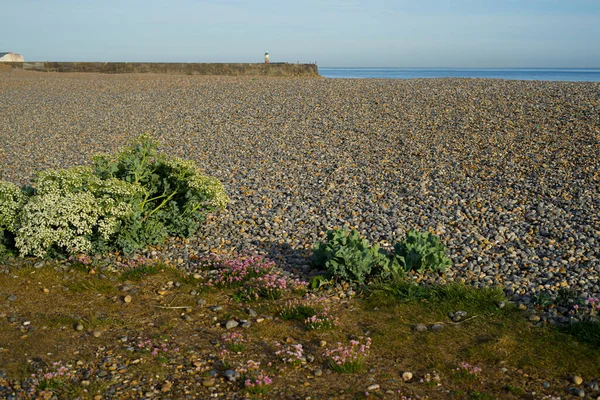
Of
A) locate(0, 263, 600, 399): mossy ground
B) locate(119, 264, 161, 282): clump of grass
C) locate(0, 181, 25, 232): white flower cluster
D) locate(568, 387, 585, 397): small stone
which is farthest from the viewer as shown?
locate(0, 181, 25, 232): white flower cluster

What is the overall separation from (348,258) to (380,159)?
561cm

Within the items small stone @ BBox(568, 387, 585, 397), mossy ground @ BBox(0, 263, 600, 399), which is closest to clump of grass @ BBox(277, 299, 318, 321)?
mossy ground @ BBox(0, 263, 600, 399)

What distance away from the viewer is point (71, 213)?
20.2 ft

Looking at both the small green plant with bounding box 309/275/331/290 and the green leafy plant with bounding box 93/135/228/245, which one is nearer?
the small green plant with bounding box 309/275/331/290

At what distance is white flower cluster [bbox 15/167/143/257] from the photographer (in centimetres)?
617

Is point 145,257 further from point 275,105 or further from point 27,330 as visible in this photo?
point 275,105

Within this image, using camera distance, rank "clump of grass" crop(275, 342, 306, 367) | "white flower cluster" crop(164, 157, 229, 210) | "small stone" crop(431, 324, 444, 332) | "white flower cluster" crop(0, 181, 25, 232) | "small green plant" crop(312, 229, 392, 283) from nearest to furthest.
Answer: "clump of grass" crop(275, 342, 306, 367)
"small stone" crop(431, 324, 444, 332)
"small green plant" crop(312, 229, 392, 283)
"white flower cluster" crop(0, 181, 25, 232)
"white flower cluster" crop(164, 157, 229, 210)

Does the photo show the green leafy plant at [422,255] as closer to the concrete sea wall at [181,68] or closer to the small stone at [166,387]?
the small stone at [166,387]

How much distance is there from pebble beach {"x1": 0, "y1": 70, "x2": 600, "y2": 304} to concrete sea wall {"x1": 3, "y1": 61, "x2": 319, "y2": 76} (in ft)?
26.5

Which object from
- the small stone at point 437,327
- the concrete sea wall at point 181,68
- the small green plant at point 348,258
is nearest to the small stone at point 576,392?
the small stone at point 437,327

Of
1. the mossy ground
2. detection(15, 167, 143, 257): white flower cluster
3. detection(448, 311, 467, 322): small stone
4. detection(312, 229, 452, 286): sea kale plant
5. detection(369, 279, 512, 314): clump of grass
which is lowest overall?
the mossy ground

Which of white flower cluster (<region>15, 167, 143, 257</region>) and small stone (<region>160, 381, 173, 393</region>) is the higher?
white flower cluster (<region>15, 167, 143, 257</region>)

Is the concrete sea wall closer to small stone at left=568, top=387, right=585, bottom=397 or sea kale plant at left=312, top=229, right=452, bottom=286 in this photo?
sea kale plant at left=312, top=229, right=452, bottom=286

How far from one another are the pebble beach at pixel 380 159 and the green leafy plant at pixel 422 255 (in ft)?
0.51
